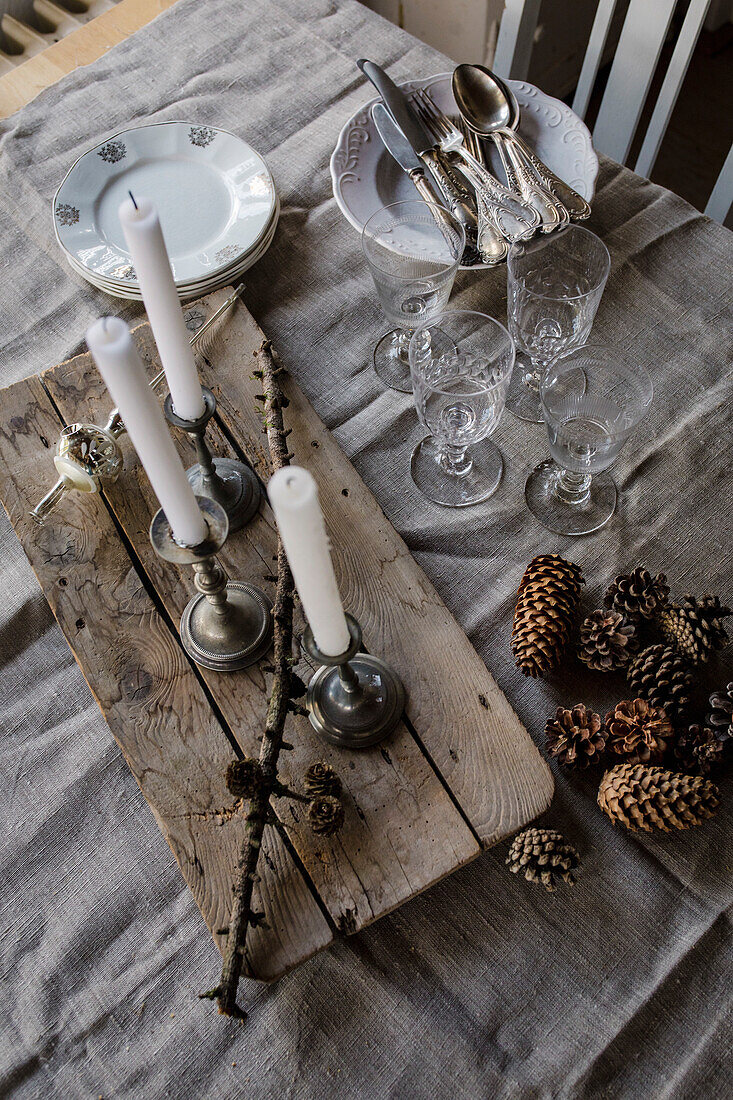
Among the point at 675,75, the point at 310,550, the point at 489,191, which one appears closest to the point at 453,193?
the point at 489,191

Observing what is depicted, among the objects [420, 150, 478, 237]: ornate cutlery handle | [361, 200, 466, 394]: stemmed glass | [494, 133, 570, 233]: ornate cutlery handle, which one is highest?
[494, 133, 570, 233]: ornate cutlery handle

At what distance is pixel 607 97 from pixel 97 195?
668 millimetres

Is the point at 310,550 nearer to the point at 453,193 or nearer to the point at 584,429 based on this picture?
the point at 584,429

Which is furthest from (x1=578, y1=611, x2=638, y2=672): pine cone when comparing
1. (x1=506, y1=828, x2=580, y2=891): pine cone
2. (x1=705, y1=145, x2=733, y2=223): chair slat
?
(x1=705, y1=145, x2=733, y2=223): chair slat

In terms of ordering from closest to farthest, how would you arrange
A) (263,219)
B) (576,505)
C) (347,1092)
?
(347,1092) → (576,505) → (263,219)

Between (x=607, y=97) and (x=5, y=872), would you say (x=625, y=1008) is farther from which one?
(x=607, y=97)

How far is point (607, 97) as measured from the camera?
105 centimetres

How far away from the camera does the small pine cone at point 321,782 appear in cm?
55

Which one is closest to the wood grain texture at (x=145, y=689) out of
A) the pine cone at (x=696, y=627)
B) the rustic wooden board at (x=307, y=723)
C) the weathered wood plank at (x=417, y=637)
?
the rustic wooden board at (x=307, y=723)

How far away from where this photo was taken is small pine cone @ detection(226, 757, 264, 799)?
1.63ft

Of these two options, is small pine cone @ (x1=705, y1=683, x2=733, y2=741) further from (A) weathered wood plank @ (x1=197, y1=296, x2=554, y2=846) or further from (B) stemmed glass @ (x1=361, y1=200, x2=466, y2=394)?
(B) stemmed glass @ (x1=361, y1=200, x2=466, y2=394)

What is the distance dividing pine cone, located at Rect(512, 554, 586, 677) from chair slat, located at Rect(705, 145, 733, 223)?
2.05ft

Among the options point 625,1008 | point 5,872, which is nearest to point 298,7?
point 5,872

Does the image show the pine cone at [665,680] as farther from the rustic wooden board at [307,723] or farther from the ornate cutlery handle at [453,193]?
the ornate cutlery handle at [453,193]
